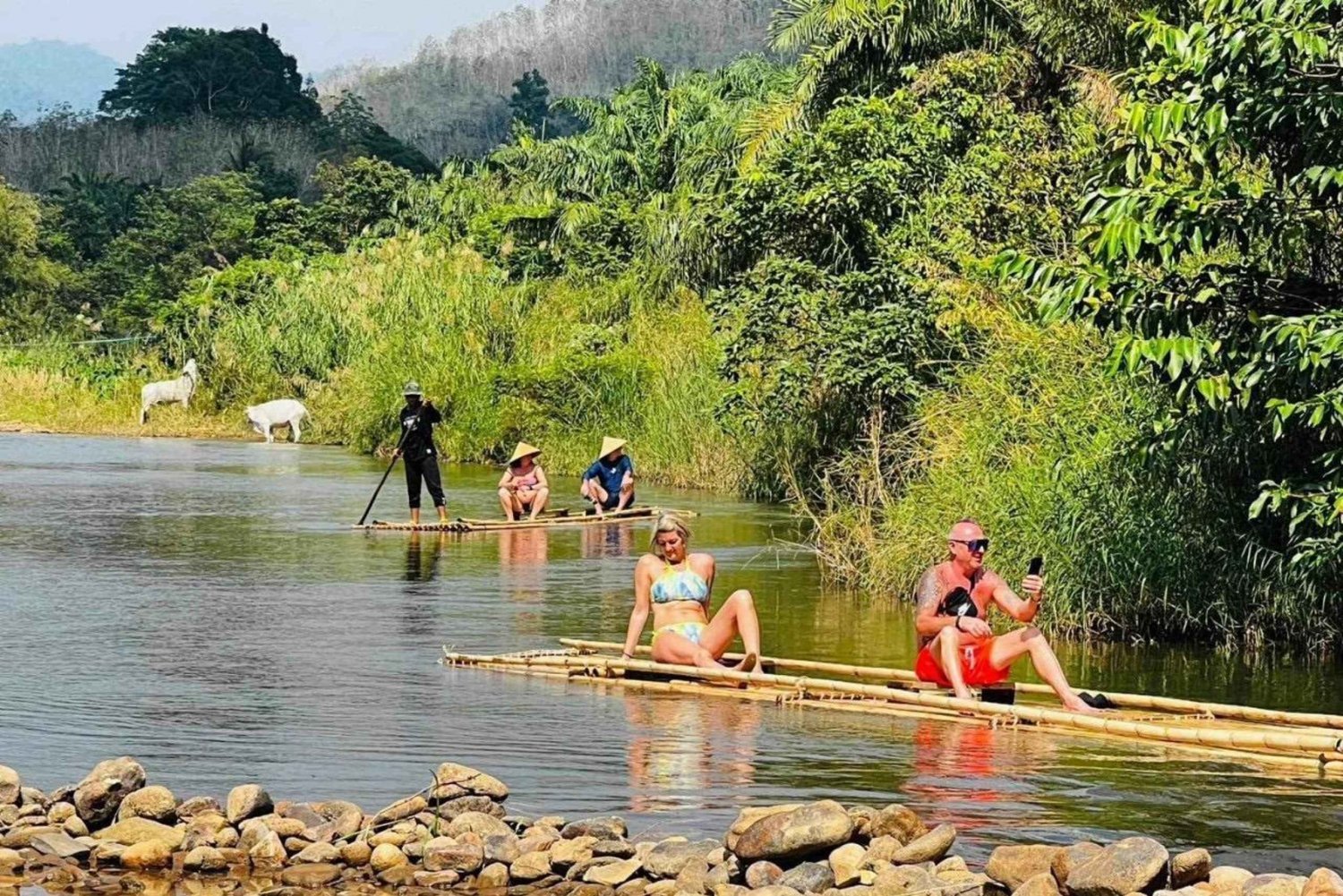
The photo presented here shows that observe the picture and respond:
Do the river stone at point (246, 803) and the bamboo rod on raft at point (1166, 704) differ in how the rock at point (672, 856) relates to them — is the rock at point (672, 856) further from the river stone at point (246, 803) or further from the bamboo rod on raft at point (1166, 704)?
the bamboo rod on raft at point (1166, 704)

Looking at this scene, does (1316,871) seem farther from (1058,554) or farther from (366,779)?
(1058,554)

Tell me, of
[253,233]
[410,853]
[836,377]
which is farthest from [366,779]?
[253,233]

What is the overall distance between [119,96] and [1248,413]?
86.2m

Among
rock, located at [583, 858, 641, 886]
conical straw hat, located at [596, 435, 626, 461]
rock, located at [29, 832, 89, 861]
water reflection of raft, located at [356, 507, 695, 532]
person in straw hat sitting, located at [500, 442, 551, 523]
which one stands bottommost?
rock, located at [29, 832, 89, 861]

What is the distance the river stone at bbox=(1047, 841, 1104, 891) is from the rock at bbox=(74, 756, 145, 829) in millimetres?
3951

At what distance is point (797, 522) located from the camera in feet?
84.1

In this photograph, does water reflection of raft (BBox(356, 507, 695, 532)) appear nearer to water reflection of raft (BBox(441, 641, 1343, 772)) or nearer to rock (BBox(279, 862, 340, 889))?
water reflection of raft (BBox(441, 641, 1343, 772))

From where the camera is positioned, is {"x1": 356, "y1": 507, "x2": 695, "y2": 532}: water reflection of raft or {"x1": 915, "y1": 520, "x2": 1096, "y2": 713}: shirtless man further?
{"x1": 356, "y1": 507, "x2": 695, "y2": 532}: water reflection of raft

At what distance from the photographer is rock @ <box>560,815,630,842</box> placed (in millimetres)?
9203

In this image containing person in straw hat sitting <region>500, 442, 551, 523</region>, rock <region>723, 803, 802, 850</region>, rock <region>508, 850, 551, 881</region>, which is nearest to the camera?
rock <region>723, 803, 802, 850</region>

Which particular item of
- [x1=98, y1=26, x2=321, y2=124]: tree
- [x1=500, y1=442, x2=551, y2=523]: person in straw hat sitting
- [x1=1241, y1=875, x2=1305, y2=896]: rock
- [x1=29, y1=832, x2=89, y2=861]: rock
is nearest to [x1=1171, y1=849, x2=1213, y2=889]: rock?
[x1=1241, y1=875, x2=1305, y2=896]: rock

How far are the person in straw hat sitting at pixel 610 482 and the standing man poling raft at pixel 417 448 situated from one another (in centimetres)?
180

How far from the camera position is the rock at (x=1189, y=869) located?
27.4ft

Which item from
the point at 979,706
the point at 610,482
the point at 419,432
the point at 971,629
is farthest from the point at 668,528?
the point at 610,482
